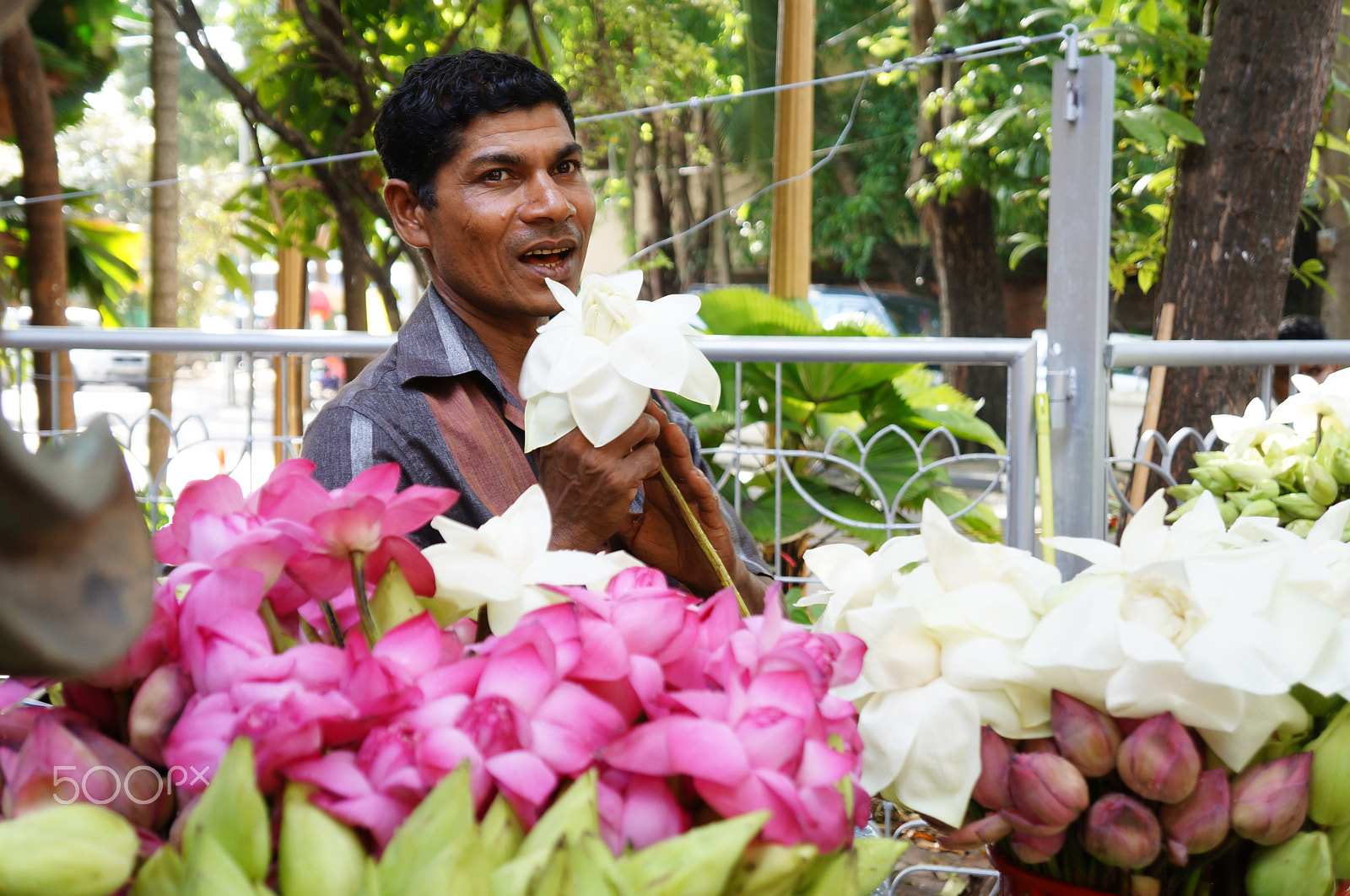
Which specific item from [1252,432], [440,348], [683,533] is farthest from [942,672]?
[440,348]

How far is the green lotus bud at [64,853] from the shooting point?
45 cm

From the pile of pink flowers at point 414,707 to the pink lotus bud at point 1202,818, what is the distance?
189 millimetres

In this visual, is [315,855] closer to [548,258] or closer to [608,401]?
[608,401]

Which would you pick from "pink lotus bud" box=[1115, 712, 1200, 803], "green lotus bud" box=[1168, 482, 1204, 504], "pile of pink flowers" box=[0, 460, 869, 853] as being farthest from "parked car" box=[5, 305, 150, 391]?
"pink lotus bud" box=[1115, 712, 1200, 803]

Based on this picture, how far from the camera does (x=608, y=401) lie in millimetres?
843

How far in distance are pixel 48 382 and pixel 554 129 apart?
4.01 metres

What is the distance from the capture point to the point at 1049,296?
2602 mm

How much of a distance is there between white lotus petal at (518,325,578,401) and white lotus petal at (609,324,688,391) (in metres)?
0.04

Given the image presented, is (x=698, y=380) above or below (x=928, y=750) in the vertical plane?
above

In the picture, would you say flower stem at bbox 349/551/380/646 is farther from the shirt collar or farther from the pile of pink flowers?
the shirt collar

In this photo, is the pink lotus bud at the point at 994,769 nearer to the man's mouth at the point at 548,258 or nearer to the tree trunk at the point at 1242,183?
the man's mouth at the point at 548,258

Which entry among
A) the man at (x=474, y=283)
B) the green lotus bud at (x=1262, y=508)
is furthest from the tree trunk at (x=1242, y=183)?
the man at (x=474, y=283)

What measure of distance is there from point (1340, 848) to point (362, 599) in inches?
23.3

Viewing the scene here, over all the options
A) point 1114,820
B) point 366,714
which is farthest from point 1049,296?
point 366,714
